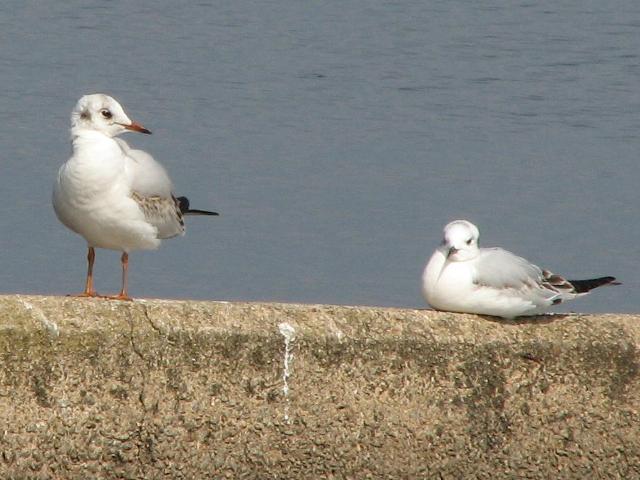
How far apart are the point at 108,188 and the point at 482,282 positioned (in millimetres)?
1405

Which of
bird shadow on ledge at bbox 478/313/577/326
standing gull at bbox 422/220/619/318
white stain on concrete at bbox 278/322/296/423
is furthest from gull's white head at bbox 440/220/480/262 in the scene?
white stain on concrete at bbox 278/322/296/423

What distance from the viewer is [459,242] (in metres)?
5.14

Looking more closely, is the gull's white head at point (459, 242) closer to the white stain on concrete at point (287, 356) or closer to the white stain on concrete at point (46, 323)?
the white stain on concrete at point (287, 356)

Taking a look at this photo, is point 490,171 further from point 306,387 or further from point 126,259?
point 306,387

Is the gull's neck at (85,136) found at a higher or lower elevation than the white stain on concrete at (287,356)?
higher

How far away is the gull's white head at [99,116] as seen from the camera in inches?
216

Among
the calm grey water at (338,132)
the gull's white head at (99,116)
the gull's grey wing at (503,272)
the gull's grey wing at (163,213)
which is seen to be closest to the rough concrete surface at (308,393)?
the gull's grey wing at (503,272)

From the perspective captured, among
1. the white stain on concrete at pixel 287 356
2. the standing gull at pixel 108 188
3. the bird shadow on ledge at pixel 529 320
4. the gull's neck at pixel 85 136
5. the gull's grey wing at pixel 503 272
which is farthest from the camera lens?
the gull's neck at pixel 85 136

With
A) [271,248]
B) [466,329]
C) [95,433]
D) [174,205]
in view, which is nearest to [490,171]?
[271,248]

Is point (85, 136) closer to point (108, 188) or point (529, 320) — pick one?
point (108, 188)

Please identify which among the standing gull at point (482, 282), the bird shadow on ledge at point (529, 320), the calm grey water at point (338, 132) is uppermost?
the calm grey water at point (338, 132)

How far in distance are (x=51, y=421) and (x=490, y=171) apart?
540 cm

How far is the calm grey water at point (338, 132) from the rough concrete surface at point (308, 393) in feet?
10.2

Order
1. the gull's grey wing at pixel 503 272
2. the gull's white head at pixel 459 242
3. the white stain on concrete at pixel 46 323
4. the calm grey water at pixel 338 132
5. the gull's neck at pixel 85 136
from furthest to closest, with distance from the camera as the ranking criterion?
the calm grey water at pixel 338 132 → the gull's neck at pixel 85 136 → the gull's white head at pixel 459 242 → the gull's grey wing at pixel 503 272 → the white stain on concrete at pixel 46 323
